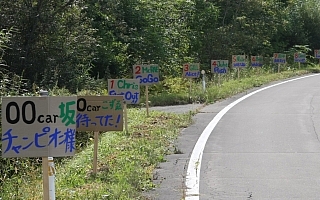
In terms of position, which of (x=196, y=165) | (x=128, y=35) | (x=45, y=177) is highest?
(x=128, y=35)

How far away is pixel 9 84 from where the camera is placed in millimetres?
11906

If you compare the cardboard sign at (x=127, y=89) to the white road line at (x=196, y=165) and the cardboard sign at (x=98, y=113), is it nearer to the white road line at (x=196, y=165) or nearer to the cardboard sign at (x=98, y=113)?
the white road line at (x=196, y=165)

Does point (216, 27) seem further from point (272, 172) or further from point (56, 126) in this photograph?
point (56, 126)

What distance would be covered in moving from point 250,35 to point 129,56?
12301 millimetres

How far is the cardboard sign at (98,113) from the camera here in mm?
8609

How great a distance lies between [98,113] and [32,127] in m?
2.75

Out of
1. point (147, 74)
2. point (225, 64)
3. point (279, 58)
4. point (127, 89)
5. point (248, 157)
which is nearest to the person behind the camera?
point (248, 157)

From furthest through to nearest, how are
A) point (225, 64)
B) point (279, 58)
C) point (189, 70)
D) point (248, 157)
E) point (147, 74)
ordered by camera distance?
point (279, 58) < point (225, 64) < point (189, 70) < point (147, 74) < point (248, 157)

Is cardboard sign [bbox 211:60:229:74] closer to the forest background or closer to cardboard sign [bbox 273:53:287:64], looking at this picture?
the forest background

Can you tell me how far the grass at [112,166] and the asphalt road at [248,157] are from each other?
31 cm

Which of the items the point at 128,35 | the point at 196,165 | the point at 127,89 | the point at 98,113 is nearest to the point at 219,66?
the point at 128,35

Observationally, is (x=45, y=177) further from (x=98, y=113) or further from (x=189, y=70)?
(x=189, y=70)

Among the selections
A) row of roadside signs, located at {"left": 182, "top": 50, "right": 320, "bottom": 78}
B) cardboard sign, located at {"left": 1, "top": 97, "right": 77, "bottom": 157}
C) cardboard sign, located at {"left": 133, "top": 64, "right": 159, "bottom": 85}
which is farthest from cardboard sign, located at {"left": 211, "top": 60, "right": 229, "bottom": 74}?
cardboard sign, located at {"left": 1, "top": 97, "right": 77, "bottom": 157}

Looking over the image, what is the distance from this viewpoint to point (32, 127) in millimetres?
5922
